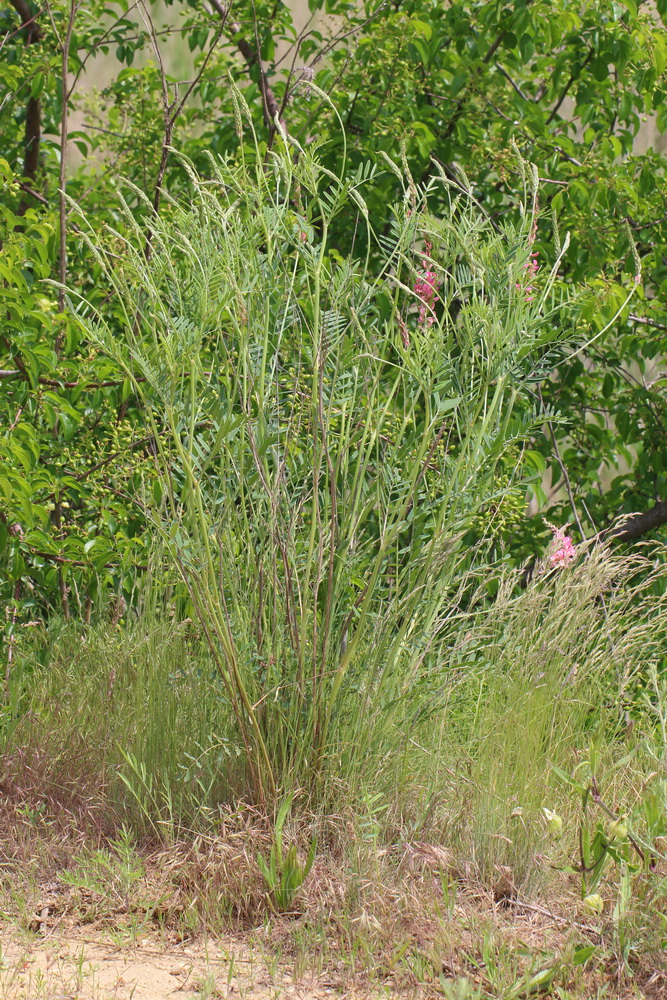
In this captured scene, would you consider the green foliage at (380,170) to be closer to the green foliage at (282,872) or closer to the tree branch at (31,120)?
the tree branch at (31,120)

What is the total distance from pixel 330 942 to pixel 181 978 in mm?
310

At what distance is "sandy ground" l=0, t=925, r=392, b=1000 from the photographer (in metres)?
1.92

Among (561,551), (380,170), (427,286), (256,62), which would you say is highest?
(256,62)

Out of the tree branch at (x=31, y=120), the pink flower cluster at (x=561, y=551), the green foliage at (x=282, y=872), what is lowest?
the green foliage at (x=282, y=872)

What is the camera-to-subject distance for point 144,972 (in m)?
2.00

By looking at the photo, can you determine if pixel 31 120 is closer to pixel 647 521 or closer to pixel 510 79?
pixel 510 79

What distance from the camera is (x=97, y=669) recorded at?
295cm

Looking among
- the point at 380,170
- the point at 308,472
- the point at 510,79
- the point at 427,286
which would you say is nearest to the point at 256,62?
the point at 380,170

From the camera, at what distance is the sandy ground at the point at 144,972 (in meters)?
1.92

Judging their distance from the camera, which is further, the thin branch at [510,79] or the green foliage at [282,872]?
the thin branch at [510,79]

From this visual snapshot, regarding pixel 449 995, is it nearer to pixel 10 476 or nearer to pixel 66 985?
pixel 66 985

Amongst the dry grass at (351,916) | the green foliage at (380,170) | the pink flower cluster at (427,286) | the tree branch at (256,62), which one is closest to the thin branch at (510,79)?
the green foliage at (380,170)

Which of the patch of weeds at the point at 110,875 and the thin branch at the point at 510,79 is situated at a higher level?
the thin branch at the point at 510,79

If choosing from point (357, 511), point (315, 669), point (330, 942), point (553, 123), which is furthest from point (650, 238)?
point (330, 942)
